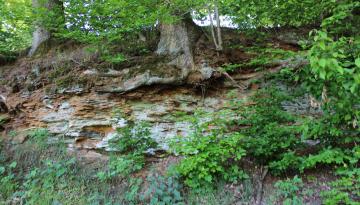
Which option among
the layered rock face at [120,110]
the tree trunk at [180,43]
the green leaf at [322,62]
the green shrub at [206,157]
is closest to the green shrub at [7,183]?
the layered rock face at [120,110]

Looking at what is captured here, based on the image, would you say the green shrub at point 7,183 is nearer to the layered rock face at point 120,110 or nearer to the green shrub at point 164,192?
the layered rock face at point 120,110

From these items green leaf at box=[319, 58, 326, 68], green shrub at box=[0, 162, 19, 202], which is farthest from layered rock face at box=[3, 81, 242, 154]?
green leaf at box=[319, 58, 326, 68]

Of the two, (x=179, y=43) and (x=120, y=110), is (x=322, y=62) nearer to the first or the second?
(x=179, y=43)

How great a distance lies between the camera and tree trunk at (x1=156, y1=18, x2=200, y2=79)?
5536mm

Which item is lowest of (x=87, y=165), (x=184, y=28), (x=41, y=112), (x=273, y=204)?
(x=273, y=204)

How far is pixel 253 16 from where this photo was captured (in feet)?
18.2

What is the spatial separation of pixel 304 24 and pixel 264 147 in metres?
3.66

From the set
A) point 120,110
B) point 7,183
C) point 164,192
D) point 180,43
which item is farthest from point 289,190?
point 7,183

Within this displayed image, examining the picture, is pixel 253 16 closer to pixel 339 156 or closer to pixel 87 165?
pixel 339 156

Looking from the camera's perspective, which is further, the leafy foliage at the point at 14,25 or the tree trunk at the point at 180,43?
the tree trunk at the point at 180,43

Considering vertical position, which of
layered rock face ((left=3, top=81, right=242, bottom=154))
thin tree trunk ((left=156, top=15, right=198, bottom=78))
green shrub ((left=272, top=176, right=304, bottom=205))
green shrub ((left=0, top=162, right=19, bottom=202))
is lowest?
green shrub ((left=272, top=176, right=304, bottom=205))

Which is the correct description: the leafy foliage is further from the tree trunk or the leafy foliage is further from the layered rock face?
the tree trunk

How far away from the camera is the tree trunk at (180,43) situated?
18.2 feet

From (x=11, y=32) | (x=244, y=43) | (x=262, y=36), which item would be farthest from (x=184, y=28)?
(x=11, y=32)
